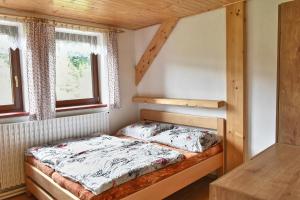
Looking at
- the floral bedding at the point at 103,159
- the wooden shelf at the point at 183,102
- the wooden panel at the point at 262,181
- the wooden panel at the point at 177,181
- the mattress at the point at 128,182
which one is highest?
the wooden shelf at the point at 183,102

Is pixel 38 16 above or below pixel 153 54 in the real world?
above

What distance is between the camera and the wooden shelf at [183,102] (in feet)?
9.88

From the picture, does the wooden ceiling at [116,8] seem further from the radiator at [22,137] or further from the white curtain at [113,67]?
the radiator at [22,137]

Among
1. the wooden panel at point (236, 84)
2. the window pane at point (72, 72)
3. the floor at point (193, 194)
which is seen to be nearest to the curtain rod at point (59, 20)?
the window pane at point (72, 72)

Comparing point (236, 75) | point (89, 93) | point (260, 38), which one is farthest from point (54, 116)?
point (260, 38)

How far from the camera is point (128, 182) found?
2016mm

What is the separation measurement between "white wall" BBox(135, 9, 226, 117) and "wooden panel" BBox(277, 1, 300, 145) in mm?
1025

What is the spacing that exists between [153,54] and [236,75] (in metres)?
1.43

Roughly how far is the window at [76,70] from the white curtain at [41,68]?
214 millimetres

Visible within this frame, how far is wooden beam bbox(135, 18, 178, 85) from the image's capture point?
3.57 meters

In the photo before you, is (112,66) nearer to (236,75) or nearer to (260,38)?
(236,75)

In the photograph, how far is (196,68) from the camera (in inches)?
131

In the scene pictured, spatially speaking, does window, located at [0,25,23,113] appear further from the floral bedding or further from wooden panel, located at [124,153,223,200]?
wooden panel, located at [124,153,223,200]

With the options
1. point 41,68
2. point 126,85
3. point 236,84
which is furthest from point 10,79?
point 236,84
